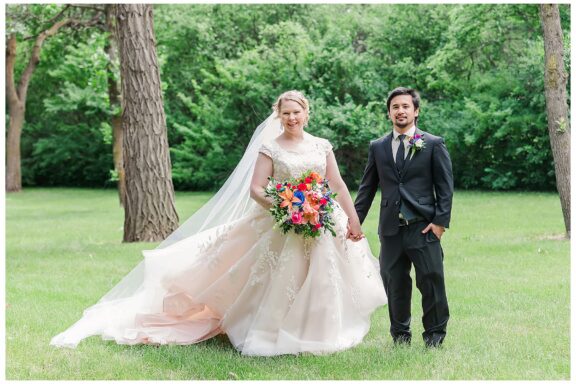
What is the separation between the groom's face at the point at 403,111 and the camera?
223 inches

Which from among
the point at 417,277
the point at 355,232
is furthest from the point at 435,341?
the point at 355,232

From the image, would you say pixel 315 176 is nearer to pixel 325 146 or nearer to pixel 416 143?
pixel 325 146

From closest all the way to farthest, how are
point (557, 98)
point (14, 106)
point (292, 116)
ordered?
point (292, 116)
point (557, 98)
point (14, 106)

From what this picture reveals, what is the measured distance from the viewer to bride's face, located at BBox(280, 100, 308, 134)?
5953 mm

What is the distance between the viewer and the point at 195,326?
251 inches

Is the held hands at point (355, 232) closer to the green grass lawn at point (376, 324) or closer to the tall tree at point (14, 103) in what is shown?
the green grass lawn at point (376, 324)

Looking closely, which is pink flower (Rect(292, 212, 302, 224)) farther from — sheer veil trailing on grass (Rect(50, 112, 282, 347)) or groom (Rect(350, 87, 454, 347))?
sheer veil trailing on grass (Rect(50, 112, 282, 347))

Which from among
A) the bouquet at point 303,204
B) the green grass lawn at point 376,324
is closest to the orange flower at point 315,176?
the bouquet at point 303,204

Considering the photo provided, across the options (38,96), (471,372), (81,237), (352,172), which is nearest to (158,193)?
(81,237)

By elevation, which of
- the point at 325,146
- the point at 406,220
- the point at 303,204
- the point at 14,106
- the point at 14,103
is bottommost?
the point at 406,220

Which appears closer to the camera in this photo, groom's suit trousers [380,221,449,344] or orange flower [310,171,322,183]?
groom's suit trousers [380,221,449,344]

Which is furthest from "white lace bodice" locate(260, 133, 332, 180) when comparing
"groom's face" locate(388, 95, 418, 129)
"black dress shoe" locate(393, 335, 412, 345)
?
"black dress shoe" locate(393, 335, 412, 345)

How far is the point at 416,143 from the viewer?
5.63m

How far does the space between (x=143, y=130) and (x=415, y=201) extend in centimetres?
747
